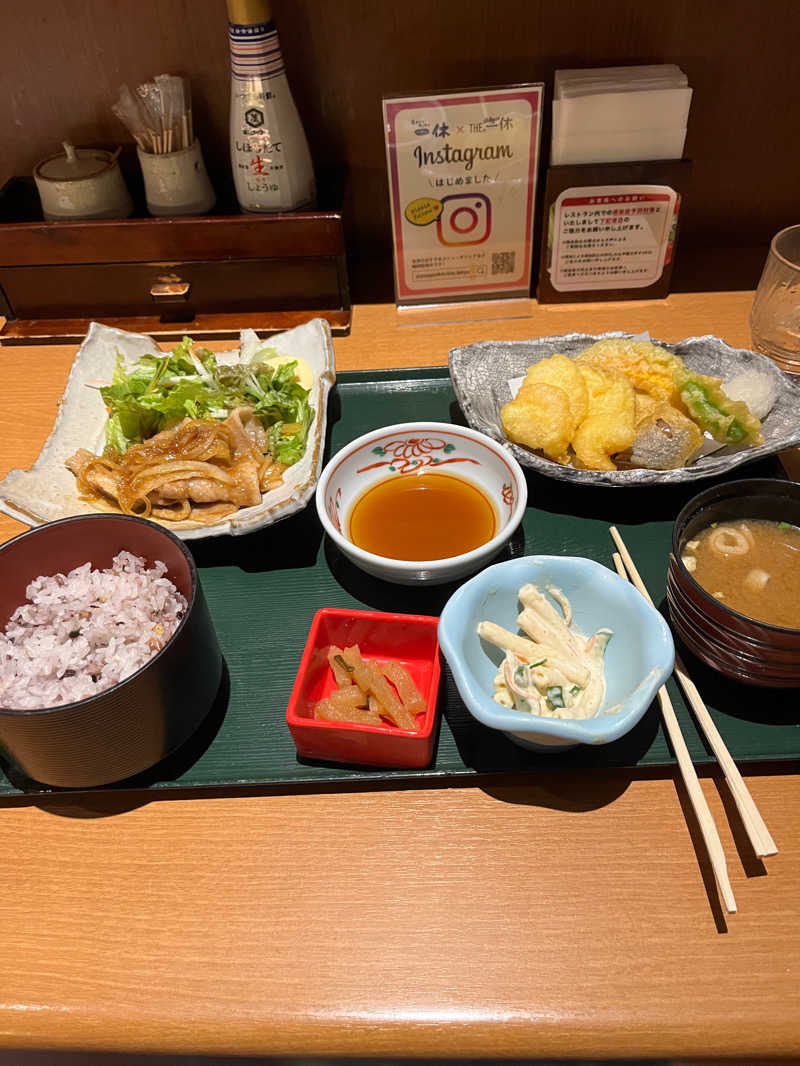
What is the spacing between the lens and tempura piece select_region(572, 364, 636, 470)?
1.46 meters

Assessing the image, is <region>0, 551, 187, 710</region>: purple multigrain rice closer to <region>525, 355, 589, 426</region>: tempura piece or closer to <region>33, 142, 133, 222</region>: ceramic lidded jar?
<region>525, 355, 589, 426</region>: tempura piece

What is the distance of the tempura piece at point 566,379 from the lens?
1.50 metres

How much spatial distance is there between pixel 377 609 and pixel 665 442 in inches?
25.9

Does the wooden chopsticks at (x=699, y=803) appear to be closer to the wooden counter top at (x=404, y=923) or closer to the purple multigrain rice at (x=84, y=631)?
the wooden counter top at (x=404, y=923)

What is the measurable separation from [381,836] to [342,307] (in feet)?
4.65

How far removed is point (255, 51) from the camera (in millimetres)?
1659

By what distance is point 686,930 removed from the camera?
37.8 inches

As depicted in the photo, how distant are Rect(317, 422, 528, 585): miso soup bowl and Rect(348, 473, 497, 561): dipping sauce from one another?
0.05 feet

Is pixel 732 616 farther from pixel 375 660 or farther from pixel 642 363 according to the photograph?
pixel 642 363

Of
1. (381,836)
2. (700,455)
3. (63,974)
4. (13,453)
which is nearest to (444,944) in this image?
(381,836)

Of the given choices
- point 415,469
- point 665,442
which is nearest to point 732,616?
point 665,442

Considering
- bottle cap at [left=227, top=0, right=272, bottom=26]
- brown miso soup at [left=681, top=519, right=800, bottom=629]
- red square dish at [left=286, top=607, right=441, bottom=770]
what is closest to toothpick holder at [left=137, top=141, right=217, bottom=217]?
bottle cap at [left=227, top=0, right=272, bottom=26]

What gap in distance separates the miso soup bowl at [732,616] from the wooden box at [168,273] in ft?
3.75

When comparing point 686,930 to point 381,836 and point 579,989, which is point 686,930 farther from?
point 381,836
